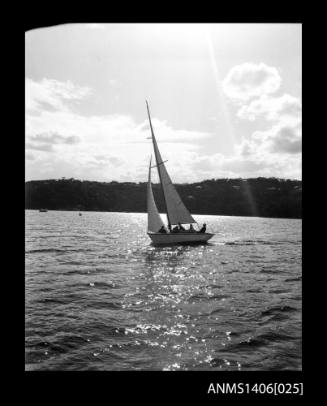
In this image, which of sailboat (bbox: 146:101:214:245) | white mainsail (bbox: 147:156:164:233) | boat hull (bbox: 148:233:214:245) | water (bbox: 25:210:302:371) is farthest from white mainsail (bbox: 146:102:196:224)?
water (bbox: 25:210:302:371)

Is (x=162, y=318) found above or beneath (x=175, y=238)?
beneath

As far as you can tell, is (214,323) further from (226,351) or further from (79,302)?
(79,302)

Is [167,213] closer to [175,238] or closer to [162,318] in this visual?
[175,238]

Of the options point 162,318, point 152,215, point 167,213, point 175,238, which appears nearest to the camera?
point 162,318

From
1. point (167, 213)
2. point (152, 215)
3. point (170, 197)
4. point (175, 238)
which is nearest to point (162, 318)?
point (152, 215)

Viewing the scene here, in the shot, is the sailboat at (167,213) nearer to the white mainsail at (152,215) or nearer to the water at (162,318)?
the white mainsail at (152,215)

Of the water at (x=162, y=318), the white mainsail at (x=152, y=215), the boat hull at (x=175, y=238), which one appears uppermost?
the white mainsail at (x=152, y=215)

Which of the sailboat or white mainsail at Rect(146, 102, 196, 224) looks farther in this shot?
white mainsail at Rect(146, 102, 196, 224)

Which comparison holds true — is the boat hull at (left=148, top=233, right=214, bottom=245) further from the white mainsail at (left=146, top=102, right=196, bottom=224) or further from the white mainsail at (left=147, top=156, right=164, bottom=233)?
the white mainsail at (left=146, top=102, right=196, bottom=224)

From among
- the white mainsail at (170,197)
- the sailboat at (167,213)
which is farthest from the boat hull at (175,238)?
the white mainsail at (170,197)

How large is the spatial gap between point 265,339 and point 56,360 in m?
5.71

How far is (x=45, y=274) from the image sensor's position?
2228 cm

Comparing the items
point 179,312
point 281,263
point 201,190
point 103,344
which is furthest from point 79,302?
point 201,190

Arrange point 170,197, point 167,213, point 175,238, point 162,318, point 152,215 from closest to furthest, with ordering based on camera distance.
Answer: point 162,318, point 152,215, point 175,238, point 167,213, point 170,197
